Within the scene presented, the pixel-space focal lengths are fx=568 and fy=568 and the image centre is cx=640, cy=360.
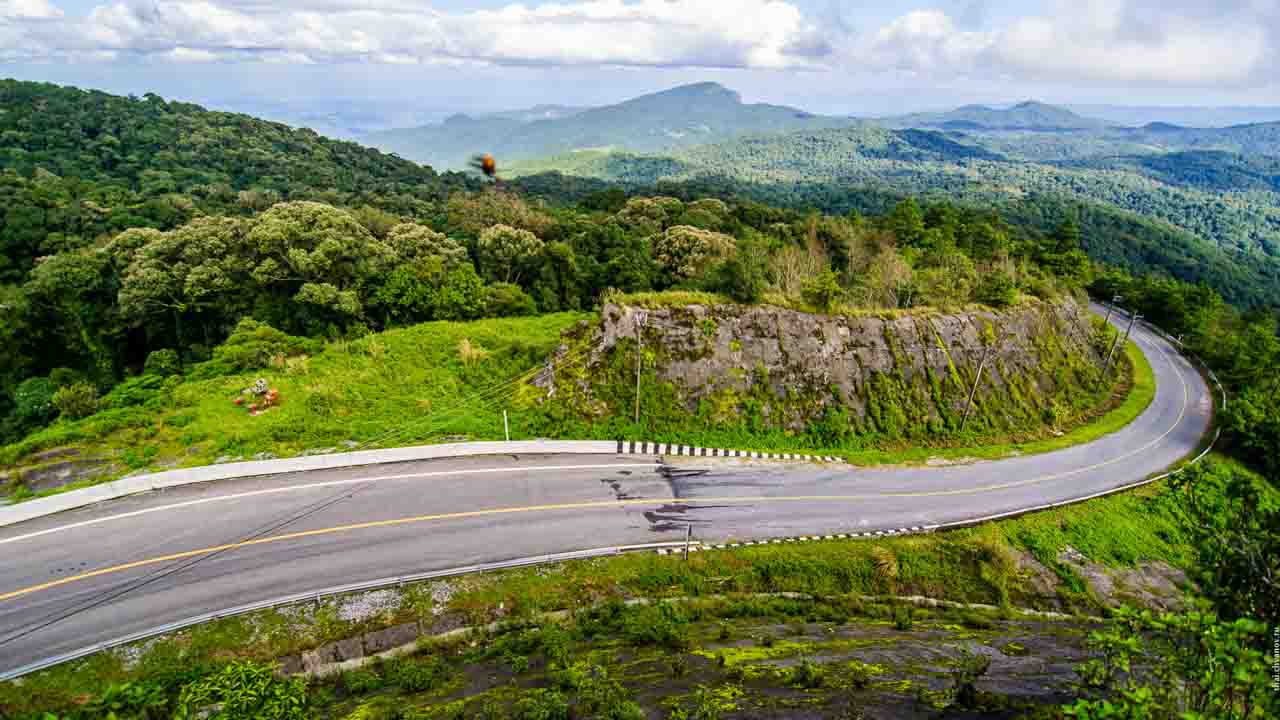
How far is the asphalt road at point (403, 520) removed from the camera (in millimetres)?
15227

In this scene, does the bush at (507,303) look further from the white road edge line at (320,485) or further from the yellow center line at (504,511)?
the yellow center line at (504,511)

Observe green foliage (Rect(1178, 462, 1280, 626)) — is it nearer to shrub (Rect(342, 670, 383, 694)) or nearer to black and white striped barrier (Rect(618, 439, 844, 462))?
shrub (Rect(342, 670, 383, 694))

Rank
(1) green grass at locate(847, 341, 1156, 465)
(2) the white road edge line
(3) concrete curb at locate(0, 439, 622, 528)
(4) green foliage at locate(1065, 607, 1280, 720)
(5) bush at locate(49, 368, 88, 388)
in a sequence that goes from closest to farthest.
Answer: (4) green foliage at locate(1065, 607, 1280, 720)
(2) the white road edge line
(3) concrete curb at locate(0, 439, 622, 528)
(1) green grass at locate(847, 341, 1156, 465)
(5) bush at locate(49, 368, 88, 388)

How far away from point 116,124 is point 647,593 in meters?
A: 120

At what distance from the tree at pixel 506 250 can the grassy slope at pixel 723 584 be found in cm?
3294

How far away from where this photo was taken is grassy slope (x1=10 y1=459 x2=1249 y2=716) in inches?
536

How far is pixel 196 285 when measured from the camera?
114ft

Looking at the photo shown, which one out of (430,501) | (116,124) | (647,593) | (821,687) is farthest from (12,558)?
(116,124)

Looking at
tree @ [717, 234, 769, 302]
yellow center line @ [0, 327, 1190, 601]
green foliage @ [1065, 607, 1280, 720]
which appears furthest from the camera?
tree @ [717, 234, 769, 302]

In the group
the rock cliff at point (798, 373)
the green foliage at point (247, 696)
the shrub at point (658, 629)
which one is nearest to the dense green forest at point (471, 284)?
the rock cliff at point (798, 373)

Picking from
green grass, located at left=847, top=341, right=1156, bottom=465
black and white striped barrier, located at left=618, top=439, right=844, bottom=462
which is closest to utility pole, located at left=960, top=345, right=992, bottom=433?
green grass, located at left=847, top=341, right=1156, bottom=465

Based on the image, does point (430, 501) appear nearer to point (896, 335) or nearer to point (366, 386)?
point (366, 386)

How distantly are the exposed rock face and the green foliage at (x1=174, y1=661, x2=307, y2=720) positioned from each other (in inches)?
676

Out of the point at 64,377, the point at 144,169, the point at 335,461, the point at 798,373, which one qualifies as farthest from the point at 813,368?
the point at 144,169
